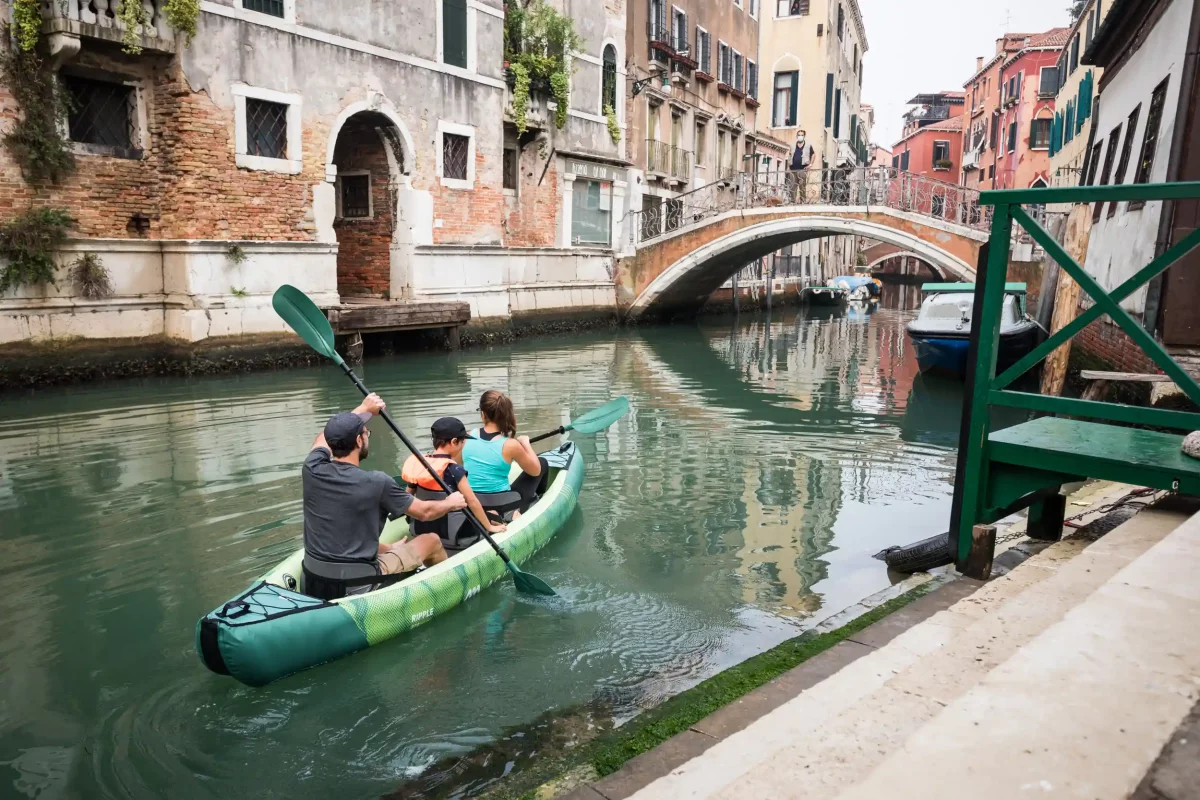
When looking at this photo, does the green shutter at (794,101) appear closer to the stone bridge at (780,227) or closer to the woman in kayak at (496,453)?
the stone bridge at (780,227)

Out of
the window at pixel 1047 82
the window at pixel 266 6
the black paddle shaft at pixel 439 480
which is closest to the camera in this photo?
the black paddle shaft at pixel 439 480

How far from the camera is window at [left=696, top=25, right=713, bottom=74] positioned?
2420cm

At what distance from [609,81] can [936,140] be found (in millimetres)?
36212

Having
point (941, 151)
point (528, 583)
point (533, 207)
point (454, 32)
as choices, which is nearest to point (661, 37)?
point (533, 207)

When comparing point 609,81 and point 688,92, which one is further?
point 688,92

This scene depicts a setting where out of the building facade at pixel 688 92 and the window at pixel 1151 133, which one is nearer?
the window at pixel 1151 133

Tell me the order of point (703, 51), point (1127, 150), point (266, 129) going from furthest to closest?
point (703, 51) < point (266, 129) < point (1127, 150)

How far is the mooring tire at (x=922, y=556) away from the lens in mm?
4879

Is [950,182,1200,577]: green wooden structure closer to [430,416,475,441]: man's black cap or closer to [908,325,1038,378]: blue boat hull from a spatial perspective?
[430,416,475,441]: man's black cap

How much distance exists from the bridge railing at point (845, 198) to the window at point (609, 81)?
2443 mm

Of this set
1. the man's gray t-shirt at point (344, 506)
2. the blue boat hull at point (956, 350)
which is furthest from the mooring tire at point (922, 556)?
the blue boat hull at point (956, 350)

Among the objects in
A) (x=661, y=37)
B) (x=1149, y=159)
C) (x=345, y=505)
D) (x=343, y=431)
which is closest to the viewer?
(x=343, y=431)

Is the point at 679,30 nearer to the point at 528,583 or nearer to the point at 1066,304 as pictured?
the point at 1066,304

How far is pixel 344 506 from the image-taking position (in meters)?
4.02
